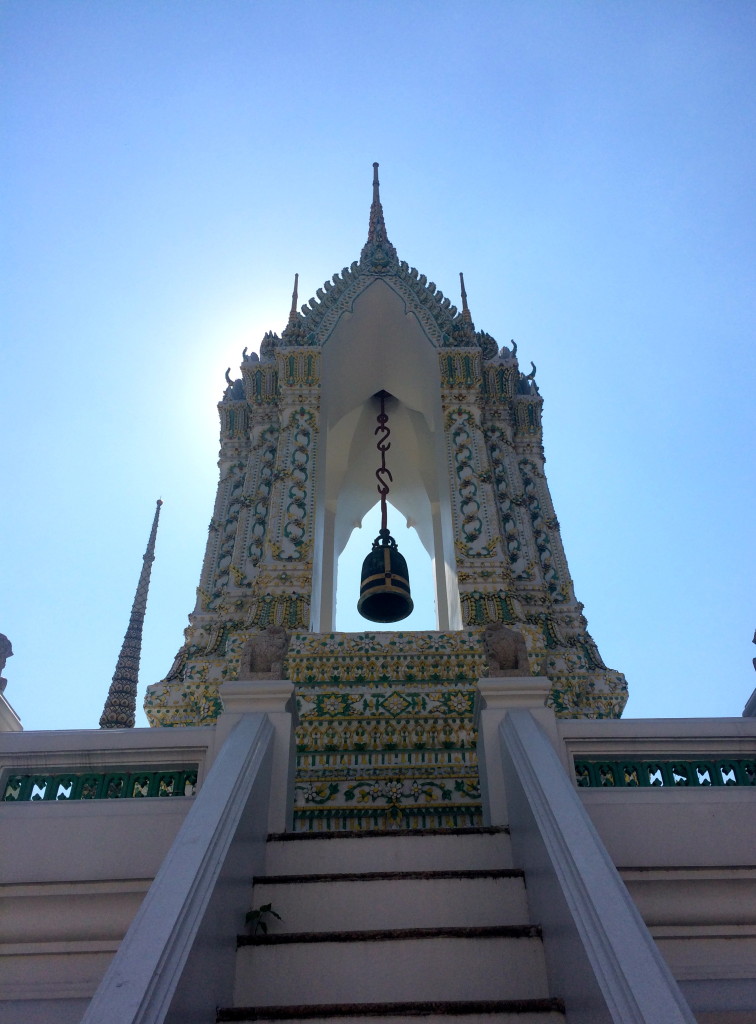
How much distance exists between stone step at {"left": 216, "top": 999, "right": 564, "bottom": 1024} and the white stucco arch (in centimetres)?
679

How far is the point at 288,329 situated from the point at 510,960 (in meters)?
8.42

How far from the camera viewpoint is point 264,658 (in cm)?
543

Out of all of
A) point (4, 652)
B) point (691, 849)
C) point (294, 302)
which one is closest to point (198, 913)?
point (691, 849)

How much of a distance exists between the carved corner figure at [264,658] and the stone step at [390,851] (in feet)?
3.60

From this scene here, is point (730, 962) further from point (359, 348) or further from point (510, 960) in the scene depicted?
point (359, 348)

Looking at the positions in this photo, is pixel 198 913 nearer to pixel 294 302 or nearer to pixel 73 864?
pixel 73 864

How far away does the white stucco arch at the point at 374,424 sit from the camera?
10867 mm

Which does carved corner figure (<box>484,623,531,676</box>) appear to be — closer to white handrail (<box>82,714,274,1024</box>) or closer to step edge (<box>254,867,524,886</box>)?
step edge (<box>254,867,524,886</box>)

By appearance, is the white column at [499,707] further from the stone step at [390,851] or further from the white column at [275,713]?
the white column at [275,713]

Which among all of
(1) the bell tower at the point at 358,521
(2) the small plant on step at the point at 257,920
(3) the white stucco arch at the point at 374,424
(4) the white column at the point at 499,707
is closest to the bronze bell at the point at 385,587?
(1) the bell tower at the point at 358,521

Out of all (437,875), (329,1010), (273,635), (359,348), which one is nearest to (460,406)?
(359,348)

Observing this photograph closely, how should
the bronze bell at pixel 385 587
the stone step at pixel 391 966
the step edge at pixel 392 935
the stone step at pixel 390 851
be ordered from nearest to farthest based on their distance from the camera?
the stone step at pixel 391 966 → the step edge at pixel 392 935 → the stone step at pixel 390 851 → the bronze bell at pixel 385 587

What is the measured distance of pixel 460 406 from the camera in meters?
10.3

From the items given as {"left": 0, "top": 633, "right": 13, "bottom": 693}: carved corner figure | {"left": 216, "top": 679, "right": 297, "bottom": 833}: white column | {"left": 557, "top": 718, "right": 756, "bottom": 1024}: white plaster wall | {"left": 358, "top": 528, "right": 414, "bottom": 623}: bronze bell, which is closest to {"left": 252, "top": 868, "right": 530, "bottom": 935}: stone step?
{"left": 557, "top": 718, "right": 756, "bottom": 1024}: white plaster wall
